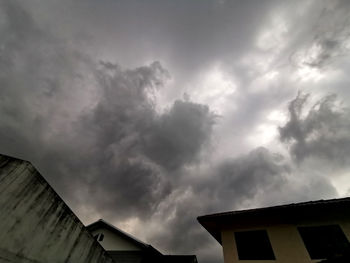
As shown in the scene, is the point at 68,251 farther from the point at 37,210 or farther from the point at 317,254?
the point at 317,254

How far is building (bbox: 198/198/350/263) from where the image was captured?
9047mm

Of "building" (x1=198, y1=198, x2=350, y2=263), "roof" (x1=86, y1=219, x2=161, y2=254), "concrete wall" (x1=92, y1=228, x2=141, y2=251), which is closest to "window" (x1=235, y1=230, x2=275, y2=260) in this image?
"building" (x1=198, y1=198, x2=350, y2=263)

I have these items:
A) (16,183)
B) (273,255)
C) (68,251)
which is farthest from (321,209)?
(16,183)

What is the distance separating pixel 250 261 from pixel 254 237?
4.08ft

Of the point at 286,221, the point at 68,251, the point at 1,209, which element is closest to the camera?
the point at 1,209

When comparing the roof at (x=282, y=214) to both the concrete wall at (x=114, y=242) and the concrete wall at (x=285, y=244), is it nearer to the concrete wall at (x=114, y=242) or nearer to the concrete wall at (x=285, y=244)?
the concrete wall at (x=285, y=244)

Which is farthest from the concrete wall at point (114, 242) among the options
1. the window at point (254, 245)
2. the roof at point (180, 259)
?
the window at point (254, 245)

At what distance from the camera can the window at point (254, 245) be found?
9812mm

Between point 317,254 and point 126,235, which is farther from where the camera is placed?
point 126,235

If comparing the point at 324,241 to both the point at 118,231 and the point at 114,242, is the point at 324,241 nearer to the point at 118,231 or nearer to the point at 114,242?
the point at 118,231

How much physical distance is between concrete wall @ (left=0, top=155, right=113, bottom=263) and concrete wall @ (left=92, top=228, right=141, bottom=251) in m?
8.09

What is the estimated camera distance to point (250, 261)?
32.3 ft

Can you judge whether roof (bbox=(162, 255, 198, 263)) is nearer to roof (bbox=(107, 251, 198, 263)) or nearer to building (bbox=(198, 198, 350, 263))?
roof (bbox=(107, 251, 198, 263))

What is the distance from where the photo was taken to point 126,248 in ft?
50.7
